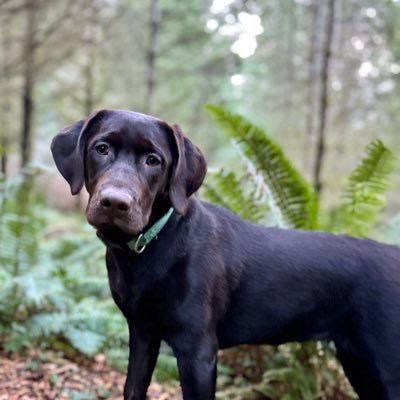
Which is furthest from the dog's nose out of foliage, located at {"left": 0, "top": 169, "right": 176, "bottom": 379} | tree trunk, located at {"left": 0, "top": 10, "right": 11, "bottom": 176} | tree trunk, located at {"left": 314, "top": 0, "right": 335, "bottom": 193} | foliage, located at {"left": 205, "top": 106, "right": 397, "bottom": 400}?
tree trunk, located at {"left": 0, "top": 10, "right": 11, "bottom": 176}

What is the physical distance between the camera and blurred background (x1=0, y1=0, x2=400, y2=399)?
4.79m

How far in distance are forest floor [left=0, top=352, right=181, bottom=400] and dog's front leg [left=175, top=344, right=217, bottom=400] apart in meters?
1.38

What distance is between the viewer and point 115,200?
2.63 meters

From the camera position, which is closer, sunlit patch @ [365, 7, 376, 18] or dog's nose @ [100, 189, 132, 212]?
dog's nose @ [100, 189, 132, 212]

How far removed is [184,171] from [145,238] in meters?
0.41

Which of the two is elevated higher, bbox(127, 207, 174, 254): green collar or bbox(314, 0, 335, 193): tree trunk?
bbox(314, 0, 335, 193): tree trunk

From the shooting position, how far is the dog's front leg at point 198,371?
122 inches

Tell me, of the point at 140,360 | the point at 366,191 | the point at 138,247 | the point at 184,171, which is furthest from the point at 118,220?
the point at 366,191

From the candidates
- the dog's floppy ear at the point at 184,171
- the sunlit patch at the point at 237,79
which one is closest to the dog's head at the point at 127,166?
the dog's floppy ear at the point at 184,171

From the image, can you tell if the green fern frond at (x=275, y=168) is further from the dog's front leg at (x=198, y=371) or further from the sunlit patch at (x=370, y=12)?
the sunlit patch at (x=370, y=12)

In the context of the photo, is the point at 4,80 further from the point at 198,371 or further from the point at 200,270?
the point at 198,371

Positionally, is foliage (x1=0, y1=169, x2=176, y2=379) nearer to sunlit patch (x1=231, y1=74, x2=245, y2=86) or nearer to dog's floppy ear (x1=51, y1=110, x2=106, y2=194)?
dog's floppy ear (x1=51, y1=110, x2=106, y2=194)

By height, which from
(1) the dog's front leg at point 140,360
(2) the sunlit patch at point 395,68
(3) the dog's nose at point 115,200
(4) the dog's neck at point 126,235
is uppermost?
(2) the sunlit patch at point 395,68

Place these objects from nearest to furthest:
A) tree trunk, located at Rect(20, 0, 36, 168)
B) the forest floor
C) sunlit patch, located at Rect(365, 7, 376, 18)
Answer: the forest floor < tree trunk, located at Rect(20, 0, 36, 168) < sunlit patch, located at Rect(365, 7, 376, 18)
